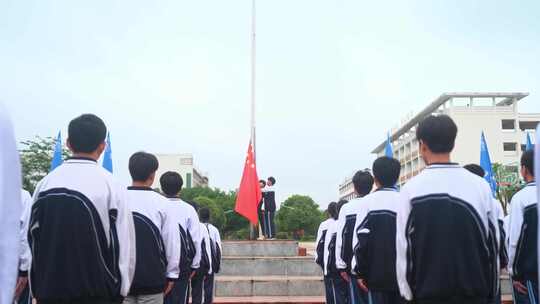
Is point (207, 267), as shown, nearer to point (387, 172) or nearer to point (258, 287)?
point (387, 172)

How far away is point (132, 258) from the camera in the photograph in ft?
9.75

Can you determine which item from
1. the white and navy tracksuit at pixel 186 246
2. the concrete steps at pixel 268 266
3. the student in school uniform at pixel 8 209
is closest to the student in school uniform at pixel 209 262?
the white and navy tracksuit at pixel 186 246

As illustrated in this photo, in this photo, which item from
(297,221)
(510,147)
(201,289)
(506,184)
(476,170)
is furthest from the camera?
(510,147)

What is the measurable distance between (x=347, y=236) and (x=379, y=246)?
32.7 inches

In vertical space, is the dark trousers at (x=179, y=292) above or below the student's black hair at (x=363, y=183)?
below

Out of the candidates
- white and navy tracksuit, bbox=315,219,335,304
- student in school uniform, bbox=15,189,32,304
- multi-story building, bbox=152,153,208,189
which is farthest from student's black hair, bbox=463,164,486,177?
multi-story building, bbox=152,153,208,189

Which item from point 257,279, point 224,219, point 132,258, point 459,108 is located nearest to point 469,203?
point 132,258

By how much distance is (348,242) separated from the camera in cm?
483

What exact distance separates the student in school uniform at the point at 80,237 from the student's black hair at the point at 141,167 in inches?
43.7

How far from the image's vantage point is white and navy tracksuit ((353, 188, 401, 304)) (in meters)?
4.05

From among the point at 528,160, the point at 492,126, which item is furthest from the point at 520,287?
the point at 492,126

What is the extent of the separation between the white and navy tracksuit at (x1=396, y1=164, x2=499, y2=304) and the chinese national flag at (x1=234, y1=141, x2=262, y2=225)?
29.5 feet

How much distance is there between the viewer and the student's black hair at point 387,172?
13.9 ft

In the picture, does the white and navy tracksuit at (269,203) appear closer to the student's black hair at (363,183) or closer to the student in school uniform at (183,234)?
the student in school uniform at (183,234)
